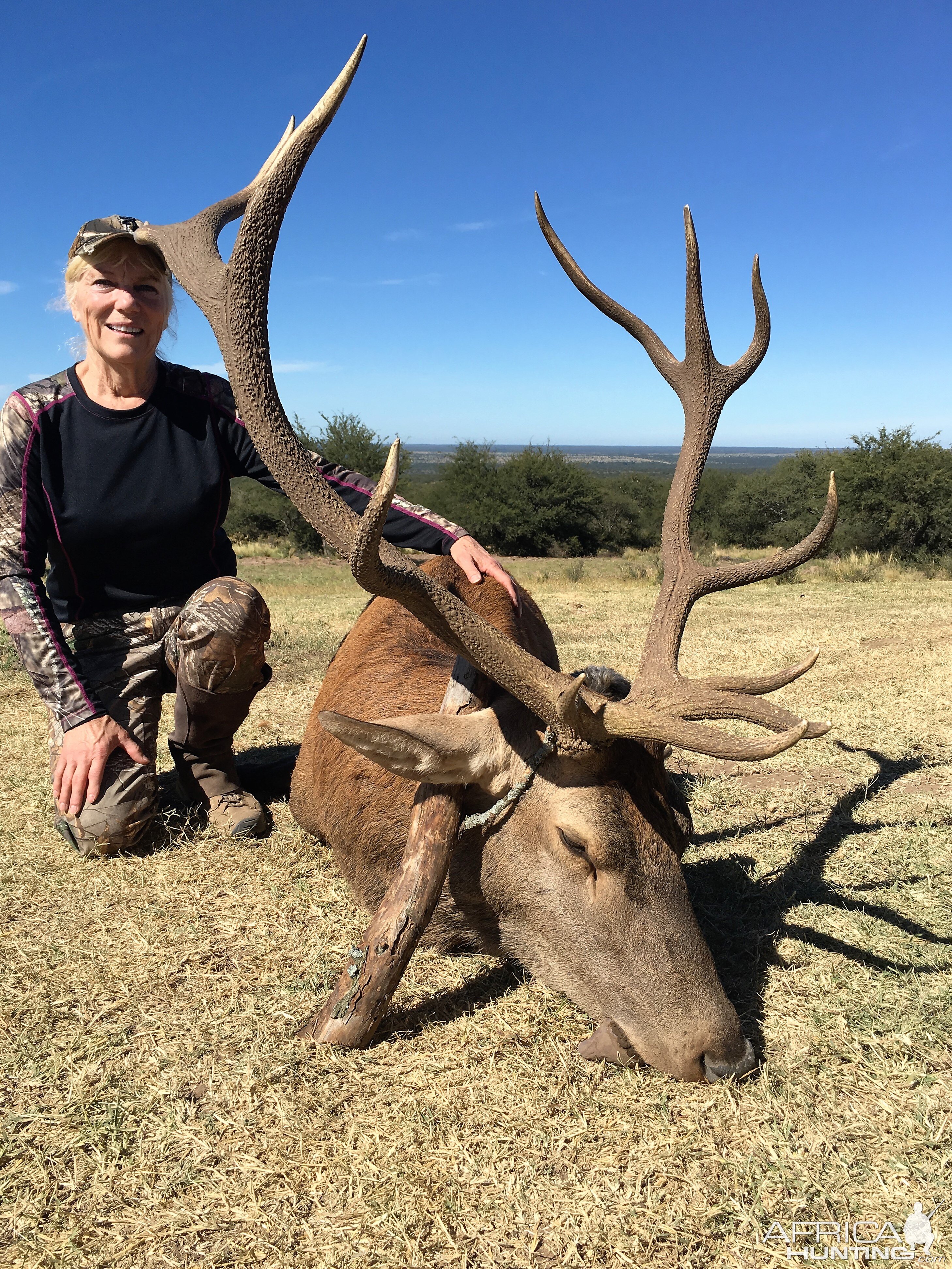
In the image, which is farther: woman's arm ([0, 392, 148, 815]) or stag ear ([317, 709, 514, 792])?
woman's arm ([0, 392, 148, 815])

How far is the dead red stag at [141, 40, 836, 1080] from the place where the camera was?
2.27m

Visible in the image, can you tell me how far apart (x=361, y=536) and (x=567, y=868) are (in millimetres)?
1119

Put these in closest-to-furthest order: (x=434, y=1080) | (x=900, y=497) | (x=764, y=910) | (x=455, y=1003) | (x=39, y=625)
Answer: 1. (x=434, y=1080)
2. (x=455, y=1003)
3. (x=764, y=910)
4. (x=39, y=625)
5. (x=900, y=497)

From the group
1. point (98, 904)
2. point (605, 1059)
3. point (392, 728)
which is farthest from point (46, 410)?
point (605, 1059)

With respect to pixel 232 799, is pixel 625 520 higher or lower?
higher

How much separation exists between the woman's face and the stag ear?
224 centimetres

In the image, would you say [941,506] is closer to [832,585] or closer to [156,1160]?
[832,585]

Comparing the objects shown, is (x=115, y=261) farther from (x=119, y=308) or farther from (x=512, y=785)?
(x=512, y=785)

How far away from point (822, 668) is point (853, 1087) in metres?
5.23

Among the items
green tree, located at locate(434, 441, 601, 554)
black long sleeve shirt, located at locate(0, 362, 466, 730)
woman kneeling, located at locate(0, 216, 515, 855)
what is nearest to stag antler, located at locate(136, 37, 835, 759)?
woman kneeling, located at locate(0, 216, 515, 855)

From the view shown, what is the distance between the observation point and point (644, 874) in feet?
7.73

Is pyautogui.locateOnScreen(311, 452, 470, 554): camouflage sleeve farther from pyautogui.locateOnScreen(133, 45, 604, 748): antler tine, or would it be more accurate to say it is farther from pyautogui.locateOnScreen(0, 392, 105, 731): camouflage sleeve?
pyautogui.locateOnScreen(0, 392, 105, 731): camouflage sleeve

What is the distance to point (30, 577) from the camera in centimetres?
348

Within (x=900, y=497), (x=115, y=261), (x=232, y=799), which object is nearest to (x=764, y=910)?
(x=232, y=799)
